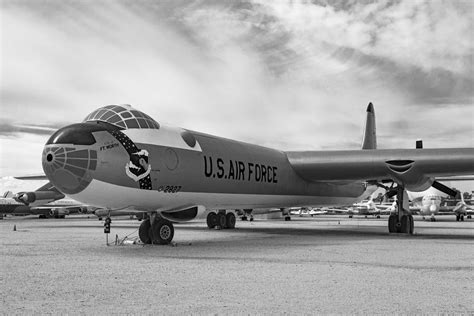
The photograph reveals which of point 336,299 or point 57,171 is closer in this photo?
point 336,299

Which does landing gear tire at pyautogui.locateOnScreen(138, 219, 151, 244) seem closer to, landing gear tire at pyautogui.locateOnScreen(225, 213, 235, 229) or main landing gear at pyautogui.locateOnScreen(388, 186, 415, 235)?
landing gear tire at pyautogui.locateOnScreen(225, 213, 235, 229)

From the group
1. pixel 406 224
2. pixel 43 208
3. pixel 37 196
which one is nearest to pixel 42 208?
pixel 43 208

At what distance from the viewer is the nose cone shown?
12.5 metres

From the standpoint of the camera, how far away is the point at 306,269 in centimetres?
1016

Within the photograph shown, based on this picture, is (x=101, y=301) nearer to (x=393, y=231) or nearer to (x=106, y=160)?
(x=106, y=160)

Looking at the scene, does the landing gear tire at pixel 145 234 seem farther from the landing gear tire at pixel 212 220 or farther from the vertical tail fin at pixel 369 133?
the vertical tail fin at pixel 369 133

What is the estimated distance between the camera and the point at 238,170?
18.7 m

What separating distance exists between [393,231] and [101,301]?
1904cm

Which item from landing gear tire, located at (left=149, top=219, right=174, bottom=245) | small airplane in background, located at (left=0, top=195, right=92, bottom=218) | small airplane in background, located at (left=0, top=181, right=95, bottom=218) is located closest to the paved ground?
landing gear tire, located at (left=149, top=219, right=174, bottom=245)

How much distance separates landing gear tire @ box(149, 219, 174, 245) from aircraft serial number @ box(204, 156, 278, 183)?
7.80ft

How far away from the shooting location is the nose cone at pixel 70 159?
12.5m

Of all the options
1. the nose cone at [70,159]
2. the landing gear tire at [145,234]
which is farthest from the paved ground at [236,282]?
the nose cone at [70,159]

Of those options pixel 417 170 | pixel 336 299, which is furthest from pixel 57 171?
pixel 417 170

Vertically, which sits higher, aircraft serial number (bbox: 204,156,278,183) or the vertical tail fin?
the vertical tail fin
